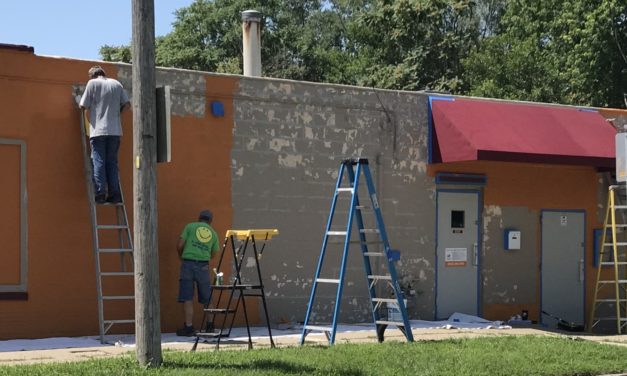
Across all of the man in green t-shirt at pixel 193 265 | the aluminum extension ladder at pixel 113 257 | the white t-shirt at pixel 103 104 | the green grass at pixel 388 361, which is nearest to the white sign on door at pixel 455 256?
the green grass at pixel 388 361

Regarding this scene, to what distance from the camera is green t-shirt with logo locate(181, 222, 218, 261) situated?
14523mm

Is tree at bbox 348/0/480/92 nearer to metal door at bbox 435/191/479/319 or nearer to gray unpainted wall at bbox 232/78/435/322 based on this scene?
metal door at bbox 435/191/479/319

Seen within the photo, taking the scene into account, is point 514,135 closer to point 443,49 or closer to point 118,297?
point 118,297

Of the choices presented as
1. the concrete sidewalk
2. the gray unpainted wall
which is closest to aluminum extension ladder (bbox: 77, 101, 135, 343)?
the concrete sidewalk

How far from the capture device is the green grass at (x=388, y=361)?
34.4 ft

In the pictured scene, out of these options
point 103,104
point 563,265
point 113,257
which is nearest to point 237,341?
point 113,257

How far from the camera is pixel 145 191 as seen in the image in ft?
34.8

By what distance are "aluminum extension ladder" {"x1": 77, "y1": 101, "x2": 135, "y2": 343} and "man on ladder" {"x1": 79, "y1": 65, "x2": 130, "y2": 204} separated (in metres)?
0.25

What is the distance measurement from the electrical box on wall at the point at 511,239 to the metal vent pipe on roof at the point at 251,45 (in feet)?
18.5

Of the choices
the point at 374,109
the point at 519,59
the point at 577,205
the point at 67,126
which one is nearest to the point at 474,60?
the point at 519,59

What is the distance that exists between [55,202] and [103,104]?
1637 millimetres

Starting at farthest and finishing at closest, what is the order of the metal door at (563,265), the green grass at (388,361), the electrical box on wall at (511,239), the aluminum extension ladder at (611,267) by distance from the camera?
1. the metal door at (563,265)
2. the aluminum extension ladder at (611,267)
3. the electrical box on wall at (511,239)
4. the green grass at (388,361)

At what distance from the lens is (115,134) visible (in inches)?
544

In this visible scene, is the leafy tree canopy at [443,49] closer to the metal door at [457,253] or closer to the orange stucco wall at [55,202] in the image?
the metal door at [457,253]
